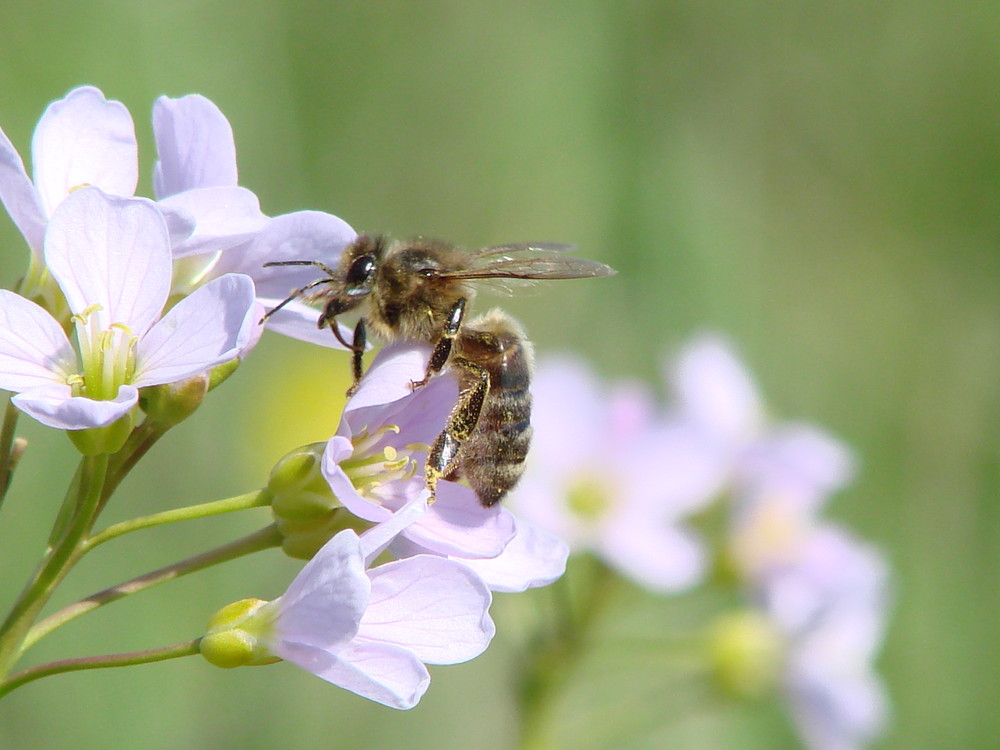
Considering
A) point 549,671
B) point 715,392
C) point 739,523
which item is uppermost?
point 715,392

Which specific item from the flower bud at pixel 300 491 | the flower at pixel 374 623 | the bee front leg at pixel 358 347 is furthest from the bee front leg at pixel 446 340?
the flower at pixel 374 623

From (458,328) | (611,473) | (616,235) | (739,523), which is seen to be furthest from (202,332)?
(616,235)

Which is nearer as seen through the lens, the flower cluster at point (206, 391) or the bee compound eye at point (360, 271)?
the flower cluster at point (206, 391)

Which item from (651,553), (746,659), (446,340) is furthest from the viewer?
(746,659)

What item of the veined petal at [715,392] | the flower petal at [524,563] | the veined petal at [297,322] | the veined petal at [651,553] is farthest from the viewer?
the veined petal at [715,392]

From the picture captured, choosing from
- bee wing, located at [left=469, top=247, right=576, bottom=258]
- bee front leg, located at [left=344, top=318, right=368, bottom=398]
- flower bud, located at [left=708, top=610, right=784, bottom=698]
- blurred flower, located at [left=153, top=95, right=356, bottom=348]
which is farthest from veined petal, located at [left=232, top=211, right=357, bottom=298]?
flower bud, located at [left=708, top=610, right=784, bottom=698]

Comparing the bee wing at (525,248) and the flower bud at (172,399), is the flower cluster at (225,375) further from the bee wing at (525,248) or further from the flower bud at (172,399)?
the bee wing at (525,248)

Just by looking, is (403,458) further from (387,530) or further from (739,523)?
(739,523)

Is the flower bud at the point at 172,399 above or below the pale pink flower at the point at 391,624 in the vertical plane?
above
